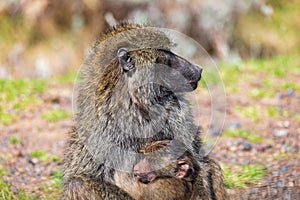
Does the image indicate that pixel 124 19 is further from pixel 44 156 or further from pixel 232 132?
pixel 44 156

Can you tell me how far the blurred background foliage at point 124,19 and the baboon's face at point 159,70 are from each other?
8.42m

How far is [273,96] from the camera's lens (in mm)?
8961

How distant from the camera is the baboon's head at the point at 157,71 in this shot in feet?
13.8

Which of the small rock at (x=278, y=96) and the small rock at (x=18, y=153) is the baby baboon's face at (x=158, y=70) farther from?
the small rock at (x=278, y=96)

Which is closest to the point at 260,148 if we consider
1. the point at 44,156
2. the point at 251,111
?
the point at 251,111

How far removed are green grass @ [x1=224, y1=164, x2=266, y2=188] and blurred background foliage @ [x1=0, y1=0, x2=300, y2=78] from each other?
6.99m

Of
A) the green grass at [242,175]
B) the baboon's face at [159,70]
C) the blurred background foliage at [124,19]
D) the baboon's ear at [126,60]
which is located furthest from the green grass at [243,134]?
the blurred background foliage at [124,19]

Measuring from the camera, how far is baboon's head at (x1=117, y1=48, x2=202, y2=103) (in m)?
4.21

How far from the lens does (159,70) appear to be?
4.25 m

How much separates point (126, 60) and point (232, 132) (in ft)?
11.3

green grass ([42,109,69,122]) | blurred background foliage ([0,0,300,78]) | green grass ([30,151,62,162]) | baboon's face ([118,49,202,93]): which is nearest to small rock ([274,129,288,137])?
green grass ([30,151,62,162])

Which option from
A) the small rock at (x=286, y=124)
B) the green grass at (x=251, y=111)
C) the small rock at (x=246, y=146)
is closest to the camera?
the small rock at (x=246, y=146)

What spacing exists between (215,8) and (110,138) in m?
9.81

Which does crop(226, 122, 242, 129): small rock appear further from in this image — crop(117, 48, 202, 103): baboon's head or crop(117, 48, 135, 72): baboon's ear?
crop(117, 48, 135, 72): baboon's ear
